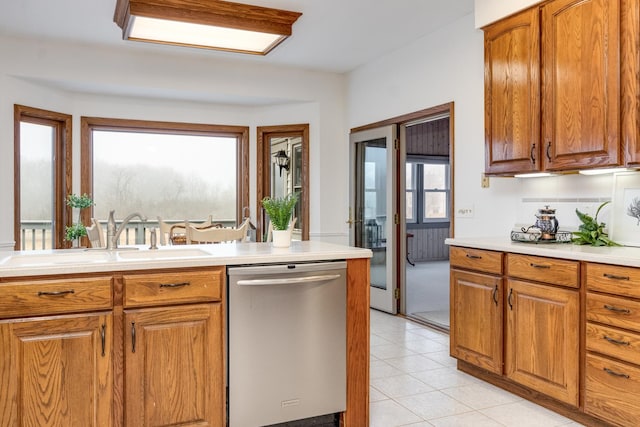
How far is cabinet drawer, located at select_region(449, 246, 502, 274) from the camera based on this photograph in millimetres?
3000

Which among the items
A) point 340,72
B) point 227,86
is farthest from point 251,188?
point 340,72

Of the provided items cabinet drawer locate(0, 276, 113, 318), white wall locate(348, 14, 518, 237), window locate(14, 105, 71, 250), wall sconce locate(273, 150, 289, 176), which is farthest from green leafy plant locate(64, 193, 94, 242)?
white wall locate(348, 14, 518, 237)

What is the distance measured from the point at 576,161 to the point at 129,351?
2.55 m

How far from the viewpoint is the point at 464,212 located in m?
4.14

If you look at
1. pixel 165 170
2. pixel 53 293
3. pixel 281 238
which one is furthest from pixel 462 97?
pixel 165 170

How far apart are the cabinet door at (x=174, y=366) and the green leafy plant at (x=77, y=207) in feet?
10.2

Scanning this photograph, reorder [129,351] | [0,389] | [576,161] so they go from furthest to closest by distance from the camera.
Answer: [576,161] < [129,351] < [0,389]

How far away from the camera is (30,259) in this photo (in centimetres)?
229

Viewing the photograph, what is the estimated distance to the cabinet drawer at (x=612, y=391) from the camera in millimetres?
2213

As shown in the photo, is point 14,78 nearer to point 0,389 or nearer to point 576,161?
point 0,389

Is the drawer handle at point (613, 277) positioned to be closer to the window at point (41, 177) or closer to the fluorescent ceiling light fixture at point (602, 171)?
the fluorescent ceiling light fixture at point (602, 171)

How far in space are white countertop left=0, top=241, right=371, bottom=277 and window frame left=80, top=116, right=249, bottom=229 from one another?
3.03 meters

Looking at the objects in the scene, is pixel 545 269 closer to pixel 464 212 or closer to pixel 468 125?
pixel 464 212

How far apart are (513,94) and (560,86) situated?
0.35 m
